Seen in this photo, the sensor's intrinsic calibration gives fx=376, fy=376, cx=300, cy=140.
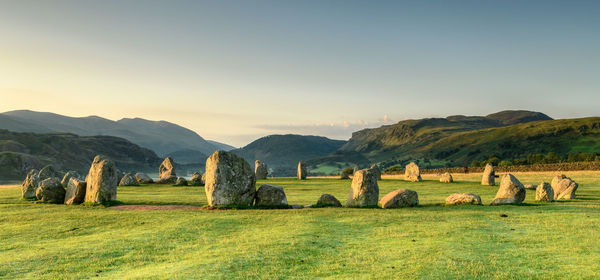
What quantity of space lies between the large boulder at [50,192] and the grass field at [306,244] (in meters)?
6.02

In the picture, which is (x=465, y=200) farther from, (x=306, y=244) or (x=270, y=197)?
(x=306, y=244)

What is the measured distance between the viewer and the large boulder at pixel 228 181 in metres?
19.8

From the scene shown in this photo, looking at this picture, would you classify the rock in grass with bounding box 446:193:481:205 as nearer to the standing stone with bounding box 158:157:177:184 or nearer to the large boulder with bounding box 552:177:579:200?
the large boulder with bounding box 552:177:579:200

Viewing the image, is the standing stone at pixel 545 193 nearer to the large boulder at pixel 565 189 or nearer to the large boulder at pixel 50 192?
the large boulder at pixel 565 189

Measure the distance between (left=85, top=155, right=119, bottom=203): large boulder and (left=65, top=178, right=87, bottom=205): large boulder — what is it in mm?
412

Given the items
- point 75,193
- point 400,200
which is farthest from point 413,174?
point 75,193

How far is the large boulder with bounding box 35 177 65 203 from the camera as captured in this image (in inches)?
907

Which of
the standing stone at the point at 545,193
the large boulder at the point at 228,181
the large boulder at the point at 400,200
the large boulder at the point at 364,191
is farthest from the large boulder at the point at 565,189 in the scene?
the large boulder at the point at 228,181

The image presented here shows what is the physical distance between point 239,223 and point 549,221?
11.9 meters

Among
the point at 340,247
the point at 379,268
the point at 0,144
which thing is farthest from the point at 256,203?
the point at 0,144

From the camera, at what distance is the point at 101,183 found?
21.9 meters

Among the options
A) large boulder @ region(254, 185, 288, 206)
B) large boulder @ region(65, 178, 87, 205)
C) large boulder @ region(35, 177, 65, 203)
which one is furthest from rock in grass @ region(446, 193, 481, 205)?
large boulder @ region(35, 177, 65, 203)

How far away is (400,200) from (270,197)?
6.95 m

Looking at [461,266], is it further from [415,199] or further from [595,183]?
[595,183]
